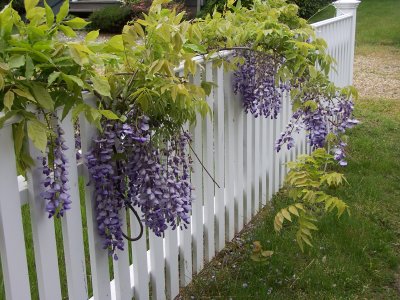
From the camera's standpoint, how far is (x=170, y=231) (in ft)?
9.90

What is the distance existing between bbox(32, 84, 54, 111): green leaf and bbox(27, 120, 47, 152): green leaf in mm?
63

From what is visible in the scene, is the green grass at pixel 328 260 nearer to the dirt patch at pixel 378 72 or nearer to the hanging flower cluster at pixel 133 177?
the hanging flower cluster at pixel 133 177

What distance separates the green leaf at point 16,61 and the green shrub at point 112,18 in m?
12.3

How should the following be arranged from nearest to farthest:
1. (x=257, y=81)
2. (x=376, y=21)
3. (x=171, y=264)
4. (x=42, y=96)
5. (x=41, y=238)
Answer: (x=42, y=96) → (x=41, y=238) → (x=171, y=264) → (x=257, y=81) → (x=376, y=21)

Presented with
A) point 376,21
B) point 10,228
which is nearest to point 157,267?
point 10,228

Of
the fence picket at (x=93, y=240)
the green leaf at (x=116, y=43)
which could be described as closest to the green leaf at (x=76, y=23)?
the green leaf at (x=116, y=43)

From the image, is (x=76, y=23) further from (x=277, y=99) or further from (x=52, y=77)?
(x=277, y=99)

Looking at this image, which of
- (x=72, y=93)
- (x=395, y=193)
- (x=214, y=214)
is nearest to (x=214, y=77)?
(x=214, y=214)

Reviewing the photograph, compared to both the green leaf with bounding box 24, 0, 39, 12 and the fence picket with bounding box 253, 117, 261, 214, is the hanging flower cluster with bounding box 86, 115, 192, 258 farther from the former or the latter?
the fence picket with bounding box 253, 117, 261, 214

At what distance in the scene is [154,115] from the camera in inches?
89.0

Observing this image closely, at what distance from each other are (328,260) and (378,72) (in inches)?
309

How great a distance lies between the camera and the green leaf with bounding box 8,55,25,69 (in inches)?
67.5

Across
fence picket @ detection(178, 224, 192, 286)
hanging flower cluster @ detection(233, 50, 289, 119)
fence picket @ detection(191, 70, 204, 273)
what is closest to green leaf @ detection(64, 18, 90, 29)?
fence picket @ detection(191, 70, 204, 273)

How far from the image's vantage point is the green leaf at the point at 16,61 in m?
1.71
